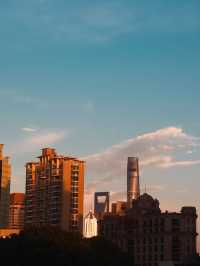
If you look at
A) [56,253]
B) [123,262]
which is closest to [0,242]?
[56,253]

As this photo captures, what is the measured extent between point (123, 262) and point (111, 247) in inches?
211

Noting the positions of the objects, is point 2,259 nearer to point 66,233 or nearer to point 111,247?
point 66,233

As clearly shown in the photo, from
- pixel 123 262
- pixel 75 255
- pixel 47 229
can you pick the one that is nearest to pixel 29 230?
pixel 47 229

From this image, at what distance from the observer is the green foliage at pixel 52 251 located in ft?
497

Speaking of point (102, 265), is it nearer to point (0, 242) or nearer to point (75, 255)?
point (75, 255)

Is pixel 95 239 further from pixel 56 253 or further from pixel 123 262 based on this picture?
pixel 56 253

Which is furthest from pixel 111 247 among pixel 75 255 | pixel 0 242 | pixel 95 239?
pixel 0 242

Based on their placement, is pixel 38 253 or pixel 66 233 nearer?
pixel 38 253

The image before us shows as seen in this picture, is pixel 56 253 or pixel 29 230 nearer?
pixel 56 253

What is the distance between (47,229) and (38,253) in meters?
10.9

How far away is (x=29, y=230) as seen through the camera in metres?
162

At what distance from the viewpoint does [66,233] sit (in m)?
163

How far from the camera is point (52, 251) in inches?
5979

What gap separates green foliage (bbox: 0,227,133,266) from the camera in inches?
5965
